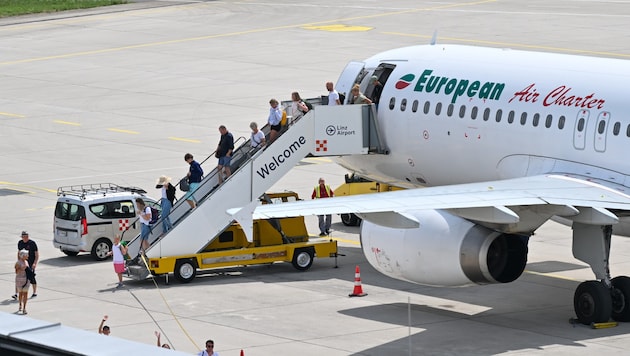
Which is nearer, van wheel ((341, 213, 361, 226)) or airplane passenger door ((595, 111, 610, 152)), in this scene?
airplane passenger door ((595, 111, 610, 152))

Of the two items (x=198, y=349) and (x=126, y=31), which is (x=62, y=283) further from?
(x=126, y=31)

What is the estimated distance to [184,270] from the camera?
1432 inches

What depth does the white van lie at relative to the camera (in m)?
39.0

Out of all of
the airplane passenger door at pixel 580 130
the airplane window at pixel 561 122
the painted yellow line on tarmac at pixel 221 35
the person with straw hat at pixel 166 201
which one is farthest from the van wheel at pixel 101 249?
the painted yellow line on tarmac at pixel 221 35

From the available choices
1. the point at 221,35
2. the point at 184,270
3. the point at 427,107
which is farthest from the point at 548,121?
the point at 221,35

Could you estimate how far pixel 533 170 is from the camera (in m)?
33.8

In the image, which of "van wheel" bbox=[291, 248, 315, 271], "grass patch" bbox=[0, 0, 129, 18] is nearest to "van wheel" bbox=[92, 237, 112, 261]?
"van wheel" bbox=[291, 248, 315, 271]

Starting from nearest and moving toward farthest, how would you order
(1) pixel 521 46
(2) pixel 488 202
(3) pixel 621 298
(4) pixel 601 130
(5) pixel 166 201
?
1. (2) pixel 488 202
2. (3) pixel 621 298
3. (4) pixel 601 130
4. (5) pixel 166 201
5. (1) pixel 521 46

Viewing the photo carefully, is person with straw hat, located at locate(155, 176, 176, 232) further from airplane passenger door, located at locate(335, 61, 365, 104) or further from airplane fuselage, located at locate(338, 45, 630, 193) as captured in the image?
airplane passenger door, located at locate(335, 61, 365, 104)

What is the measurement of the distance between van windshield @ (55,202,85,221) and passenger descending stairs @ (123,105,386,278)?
7.31 feet

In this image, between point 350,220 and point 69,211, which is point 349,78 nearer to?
point 350,220

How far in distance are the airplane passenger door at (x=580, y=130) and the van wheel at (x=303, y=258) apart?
836 centimetres

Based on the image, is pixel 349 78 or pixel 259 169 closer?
pixel 259 169

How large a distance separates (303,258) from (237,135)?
18.5 metres
